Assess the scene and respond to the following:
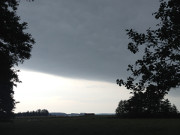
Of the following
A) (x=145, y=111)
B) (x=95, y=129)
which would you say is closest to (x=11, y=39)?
(x=95, y=129)

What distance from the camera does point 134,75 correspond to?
13.9m

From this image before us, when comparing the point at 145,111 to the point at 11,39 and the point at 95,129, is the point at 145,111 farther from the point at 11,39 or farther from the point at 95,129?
the point at 11,39

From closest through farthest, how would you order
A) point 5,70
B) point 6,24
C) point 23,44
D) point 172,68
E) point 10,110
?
point 172,68 < point 6,24 < point 23,44 < point 5,70 < point 10,110

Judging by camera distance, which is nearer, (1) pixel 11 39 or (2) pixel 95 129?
(1) pixel 11 39

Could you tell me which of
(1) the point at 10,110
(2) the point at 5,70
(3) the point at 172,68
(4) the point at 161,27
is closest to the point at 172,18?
(4) the point at 161,27

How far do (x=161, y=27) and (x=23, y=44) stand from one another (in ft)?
34.3

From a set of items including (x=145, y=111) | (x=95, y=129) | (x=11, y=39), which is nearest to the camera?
(x=11, y=39)

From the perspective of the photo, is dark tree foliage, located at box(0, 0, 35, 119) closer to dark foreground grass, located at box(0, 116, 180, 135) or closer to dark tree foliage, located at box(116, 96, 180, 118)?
dark foreground grass, located at box(0, 116, 180, 135)

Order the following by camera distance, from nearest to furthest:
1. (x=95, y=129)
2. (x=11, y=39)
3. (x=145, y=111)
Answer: (x=11, y=39), (x=95, y=129), (x=145, y=111)

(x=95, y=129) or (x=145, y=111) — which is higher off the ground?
(x=145, y=111)

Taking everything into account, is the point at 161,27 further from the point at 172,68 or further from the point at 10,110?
the point at 10,110

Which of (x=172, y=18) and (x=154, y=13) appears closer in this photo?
(x=172, y=18)

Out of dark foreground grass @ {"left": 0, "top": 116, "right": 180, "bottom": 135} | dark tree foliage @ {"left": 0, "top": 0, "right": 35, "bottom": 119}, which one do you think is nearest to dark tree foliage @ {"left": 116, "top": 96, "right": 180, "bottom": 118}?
dark foreground grass @ {"left": 0, "top": 116, "right": 180, "bottom": 135}

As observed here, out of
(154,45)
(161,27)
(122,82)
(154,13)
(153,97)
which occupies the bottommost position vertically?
(153,97)
